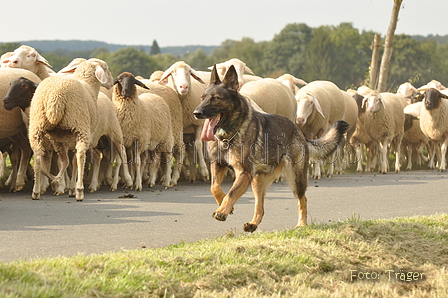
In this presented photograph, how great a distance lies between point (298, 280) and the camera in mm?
6004

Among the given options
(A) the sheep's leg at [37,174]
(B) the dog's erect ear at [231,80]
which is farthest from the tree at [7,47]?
(B) the dog's erect ear at [231,80]

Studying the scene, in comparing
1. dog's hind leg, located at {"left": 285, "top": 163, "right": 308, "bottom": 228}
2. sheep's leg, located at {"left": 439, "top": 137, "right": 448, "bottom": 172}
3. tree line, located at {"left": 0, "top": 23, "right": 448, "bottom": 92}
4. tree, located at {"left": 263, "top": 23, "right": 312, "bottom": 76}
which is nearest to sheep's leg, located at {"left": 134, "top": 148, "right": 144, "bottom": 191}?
dog's hind leg, located at {"left": 285, "top": 163, "right": 308, "bottom": 228}

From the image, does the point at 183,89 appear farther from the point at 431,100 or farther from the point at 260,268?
the point at 260,268

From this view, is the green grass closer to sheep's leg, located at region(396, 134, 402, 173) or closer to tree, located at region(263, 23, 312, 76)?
sheep's leg, located at region(396, 134, 402, 173)

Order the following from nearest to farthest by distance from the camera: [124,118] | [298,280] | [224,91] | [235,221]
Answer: [298,280], [224,91], [235,221], [124,118]

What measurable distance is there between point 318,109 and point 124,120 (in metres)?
5.84

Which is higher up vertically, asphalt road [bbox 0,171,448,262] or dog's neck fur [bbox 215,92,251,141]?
dog's neck fur [bbox 215,92,251,141]

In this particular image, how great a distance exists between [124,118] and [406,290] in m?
9.48

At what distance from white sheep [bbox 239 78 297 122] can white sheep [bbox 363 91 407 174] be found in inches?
151

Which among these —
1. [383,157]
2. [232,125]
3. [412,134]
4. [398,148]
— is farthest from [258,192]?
[412,134]

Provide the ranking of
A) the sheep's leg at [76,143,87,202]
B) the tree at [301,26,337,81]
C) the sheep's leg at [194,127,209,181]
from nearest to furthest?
the sheep's leg at [76,143,87,202], the sheep's leg at [194,127,209,181], the tree at [301,26,337,81]

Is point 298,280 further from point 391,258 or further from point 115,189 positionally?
point 115,189

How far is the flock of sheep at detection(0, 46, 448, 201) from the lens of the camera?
12.1 metres

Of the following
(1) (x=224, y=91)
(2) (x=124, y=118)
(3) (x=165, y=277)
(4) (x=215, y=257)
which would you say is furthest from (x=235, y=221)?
(2) (x=124, y=118)
